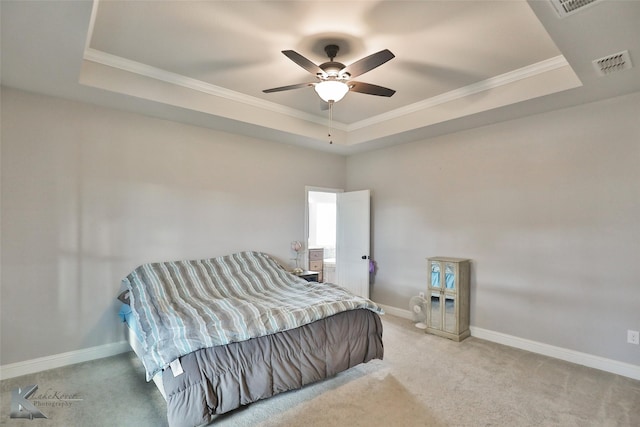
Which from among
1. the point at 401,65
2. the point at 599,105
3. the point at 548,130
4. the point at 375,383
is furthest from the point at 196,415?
the point at 599,105

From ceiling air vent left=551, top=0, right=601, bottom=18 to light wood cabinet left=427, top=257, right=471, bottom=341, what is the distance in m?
2.68

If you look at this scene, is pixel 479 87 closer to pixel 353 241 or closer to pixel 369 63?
pixel 369 63

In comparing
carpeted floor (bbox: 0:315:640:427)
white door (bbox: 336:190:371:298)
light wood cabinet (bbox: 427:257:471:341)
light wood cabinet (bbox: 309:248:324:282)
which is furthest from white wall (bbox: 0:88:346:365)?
light wood cabinet (bbox: 427:257:471:341)

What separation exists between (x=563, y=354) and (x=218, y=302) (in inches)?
142

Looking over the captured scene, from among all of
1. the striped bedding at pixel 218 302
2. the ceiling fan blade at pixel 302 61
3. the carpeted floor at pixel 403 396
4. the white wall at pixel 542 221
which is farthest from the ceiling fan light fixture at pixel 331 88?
the carpeted floor at pixel 403 396

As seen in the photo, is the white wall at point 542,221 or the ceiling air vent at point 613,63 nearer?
the ceiling air vent at point 613,63

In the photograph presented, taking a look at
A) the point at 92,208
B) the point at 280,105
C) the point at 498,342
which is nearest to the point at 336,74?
the point at 280,105

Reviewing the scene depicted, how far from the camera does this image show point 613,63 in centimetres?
243

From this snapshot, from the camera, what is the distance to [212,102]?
3.61 meters

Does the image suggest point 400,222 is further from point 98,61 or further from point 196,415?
point 98,61

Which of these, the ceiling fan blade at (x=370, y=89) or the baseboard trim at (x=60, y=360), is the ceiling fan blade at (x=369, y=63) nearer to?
the ceiling fan blade at (x=370, y=89)

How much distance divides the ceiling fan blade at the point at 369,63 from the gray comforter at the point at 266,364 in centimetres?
211

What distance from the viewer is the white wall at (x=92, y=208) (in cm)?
296

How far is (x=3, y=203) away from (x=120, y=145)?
113 centimetres
